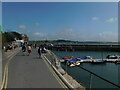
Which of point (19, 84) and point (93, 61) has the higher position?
point (19, 84)

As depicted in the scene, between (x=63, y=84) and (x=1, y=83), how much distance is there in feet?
11.2

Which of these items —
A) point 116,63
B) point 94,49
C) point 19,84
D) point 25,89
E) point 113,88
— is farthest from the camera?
point 94,49

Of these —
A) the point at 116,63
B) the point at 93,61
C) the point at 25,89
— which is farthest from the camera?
the point at 116,63

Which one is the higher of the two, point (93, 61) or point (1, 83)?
point (1, 83)

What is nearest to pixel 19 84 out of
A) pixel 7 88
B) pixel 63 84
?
pixel 7 88

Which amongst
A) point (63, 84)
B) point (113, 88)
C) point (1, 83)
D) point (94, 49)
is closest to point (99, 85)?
point (113, 88)

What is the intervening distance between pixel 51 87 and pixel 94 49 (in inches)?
3881

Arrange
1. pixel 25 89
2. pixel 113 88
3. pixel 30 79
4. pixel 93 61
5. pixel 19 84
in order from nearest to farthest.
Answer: pixel 25 89 < pixel 19 84 < pixel 30 79 < pixel 113 88 < pixel 93 61

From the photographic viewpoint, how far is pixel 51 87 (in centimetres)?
834

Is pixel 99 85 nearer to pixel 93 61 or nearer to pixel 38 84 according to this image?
pixel 38 84

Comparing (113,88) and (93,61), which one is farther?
(93,61)

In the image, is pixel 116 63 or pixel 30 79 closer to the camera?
pixel 30 79

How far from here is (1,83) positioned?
9.00m

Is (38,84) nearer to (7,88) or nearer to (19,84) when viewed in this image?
(19,84)
